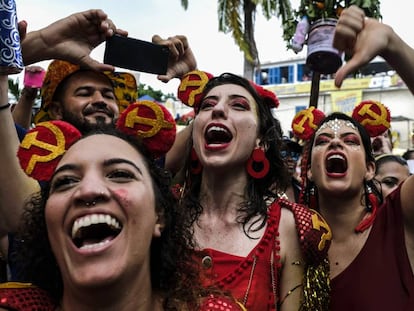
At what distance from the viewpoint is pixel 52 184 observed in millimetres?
1741

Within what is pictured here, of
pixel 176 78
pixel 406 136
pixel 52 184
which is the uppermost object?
pixel 176 78

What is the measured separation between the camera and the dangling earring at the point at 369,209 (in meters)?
2.62

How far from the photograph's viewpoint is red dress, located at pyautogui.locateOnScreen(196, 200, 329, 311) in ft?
7.02

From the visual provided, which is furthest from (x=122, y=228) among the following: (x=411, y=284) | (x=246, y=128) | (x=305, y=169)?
(x=305, y=169)

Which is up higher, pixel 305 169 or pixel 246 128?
pixel 246 128

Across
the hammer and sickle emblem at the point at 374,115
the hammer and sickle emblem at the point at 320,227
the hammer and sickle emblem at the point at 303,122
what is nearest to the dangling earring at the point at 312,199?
the hammer and sickle emblem at the point at 303,122

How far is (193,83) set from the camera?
109 inches

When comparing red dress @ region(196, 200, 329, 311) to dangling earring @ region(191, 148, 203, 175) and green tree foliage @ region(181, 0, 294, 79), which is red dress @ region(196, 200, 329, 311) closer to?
dangling earring @ region(191, 148, 203, 175)

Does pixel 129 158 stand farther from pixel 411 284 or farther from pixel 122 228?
pixel 411 284

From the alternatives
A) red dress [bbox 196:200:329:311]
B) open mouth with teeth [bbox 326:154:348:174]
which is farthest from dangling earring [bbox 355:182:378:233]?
red dress [bbox 196:200:329:311]

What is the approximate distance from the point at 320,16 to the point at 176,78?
193 cm

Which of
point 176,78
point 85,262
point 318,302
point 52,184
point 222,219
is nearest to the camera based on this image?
point 85,262

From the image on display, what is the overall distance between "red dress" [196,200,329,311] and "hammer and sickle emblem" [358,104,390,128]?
112 centimetres

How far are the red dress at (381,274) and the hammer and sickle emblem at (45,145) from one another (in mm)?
1458
